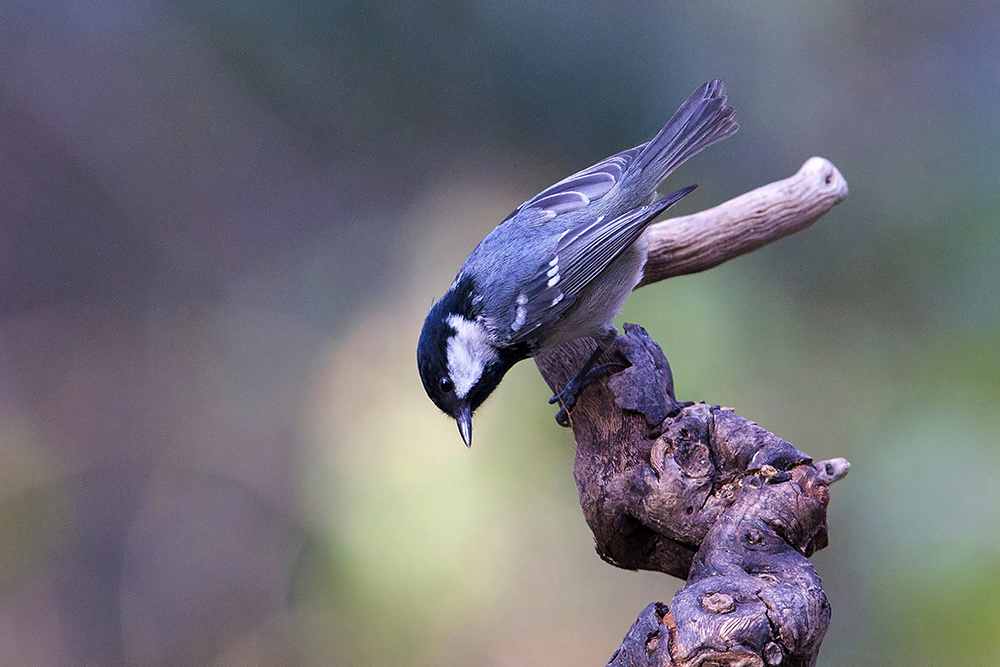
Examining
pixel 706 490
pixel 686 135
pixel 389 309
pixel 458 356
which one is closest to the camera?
pixel 706 490

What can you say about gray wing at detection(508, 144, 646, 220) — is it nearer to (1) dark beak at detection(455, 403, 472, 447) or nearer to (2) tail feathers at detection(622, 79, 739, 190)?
(2) tail feathers at detection(622, 79, 739, 190)

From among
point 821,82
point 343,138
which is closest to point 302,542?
point 343,138

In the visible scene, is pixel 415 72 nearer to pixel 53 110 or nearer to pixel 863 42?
pixel 53 110

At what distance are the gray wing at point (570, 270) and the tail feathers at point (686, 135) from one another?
228 mm

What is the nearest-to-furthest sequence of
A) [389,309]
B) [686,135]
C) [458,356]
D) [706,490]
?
[706,490] < [458,356] < [686,135] < [389,309]

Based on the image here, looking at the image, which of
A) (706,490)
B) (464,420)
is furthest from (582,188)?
(706,490)

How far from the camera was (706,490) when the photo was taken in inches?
65.2

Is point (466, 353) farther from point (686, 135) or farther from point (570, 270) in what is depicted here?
point (686, 135)

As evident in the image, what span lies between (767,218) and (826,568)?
1046 millimetres

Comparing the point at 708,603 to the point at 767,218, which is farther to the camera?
the point at 767,218

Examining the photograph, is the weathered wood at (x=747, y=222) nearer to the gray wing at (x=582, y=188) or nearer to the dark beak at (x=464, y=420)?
the gray wing at (x=582, y=188)

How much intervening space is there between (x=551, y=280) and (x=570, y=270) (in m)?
0.06

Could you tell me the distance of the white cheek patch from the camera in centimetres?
190

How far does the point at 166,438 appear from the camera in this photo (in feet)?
8.11
